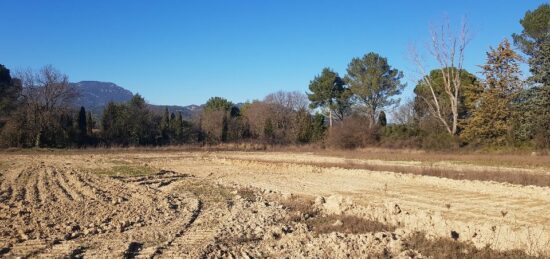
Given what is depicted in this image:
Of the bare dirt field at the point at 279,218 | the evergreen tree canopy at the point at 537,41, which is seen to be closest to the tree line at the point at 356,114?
the evergreen tree canopy at the point at 537,41

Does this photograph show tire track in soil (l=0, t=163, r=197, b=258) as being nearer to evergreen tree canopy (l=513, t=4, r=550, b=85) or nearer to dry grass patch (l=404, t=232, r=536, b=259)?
dry grass patch (l=404, t=232, r=536, b=259)

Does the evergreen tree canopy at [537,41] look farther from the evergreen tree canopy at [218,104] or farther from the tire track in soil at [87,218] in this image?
the evergreen tree canopy at [218,104]

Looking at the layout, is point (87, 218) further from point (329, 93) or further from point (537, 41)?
point (329, 93)

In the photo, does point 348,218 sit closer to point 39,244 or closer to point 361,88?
point 39,244

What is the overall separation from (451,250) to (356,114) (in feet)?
167

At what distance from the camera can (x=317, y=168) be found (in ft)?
83.7

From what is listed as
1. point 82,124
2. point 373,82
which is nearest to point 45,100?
point 82,124

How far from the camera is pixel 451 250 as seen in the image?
7.97m

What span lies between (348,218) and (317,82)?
50528mm

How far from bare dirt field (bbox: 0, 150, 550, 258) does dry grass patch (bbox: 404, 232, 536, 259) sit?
21 mm

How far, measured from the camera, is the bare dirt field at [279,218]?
799 cm

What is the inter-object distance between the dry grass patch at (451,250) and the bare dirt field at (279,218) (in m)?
0.02

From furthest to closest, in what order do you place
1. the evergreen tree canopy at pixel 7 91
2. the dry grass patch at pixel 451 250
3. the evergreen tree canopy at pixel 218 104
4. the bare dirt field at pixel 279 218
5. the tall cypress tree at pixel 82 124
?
the evergreen tree canopy at pixel 218 104, the tall cypress tree at pixel 82 124, the evergreen tree canopy at pixel 7 91, the bare dirt field at pixel 279 218, the dry grass patch at pixel 451 250

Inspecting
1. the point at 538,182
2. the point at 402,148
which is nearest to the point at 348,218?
the point at 538,182
